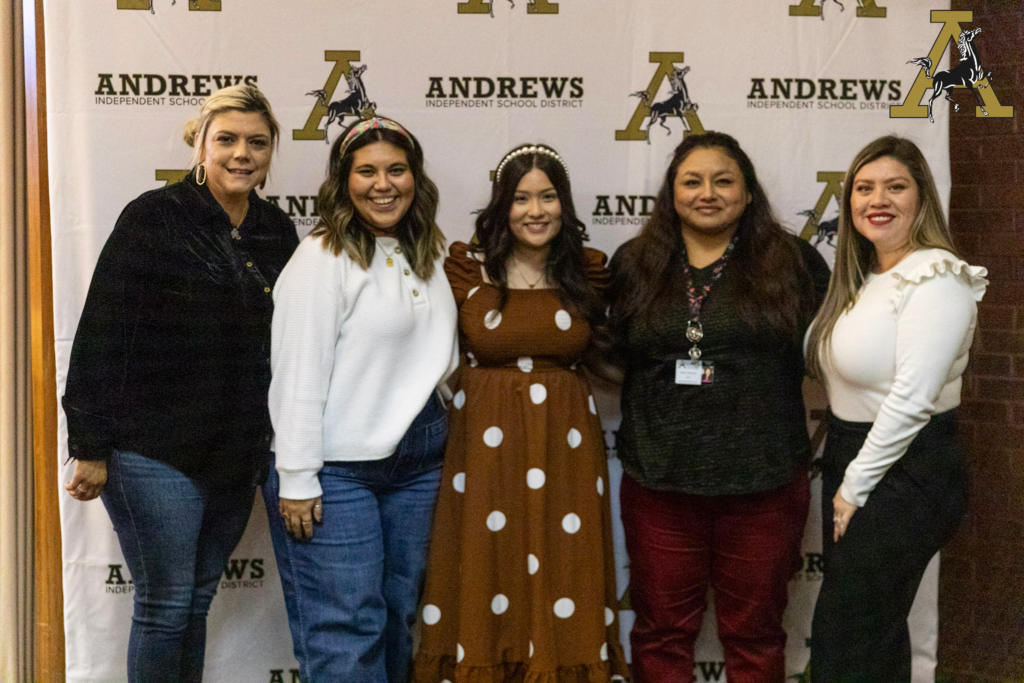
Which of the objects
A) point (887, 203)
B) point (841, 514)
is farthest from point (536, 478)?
→ point (887, 203)

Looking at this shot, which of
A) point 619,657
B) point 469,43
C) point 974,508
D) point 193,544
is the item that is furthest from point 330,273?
point 974,508

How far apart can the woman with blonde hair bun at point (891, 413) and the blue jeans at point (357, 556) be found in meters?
1.07

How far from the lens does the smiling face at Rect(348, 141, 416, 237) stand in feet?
6.31

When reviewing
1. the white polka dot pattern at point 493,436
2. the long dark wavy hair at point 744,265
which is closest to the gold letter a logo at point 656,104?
the long dark wavy hair at point 744,265

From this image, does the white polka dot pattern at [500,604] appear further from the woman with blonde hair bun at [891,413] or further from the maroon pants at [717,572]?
the woman with blonde hair bun at [891,413]

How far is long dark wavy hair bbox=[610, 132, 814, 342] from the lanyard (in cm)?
2

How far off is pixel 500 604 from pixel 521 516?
25 centimetres

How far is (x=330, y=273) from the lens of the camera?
186cm

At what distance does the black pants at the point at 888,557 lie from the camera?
1851mm

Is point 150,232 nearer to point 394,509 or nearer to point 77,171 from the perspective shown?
point 77,171

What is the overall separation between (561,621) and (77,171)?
200 centimetres

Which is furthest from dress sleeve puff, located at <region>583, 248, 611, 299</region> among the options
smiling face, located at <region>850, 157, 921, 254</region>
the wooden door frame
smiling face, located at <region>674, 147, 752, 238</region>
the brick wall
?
the wooden door frame

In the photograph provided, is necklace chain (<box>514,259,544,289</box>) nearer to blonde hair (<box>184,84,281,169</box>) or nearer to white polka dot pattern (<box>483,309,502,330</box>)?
white polka dot pattern (<box>483,309,502,330</box>)

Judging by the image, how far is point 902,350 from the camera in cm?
181
